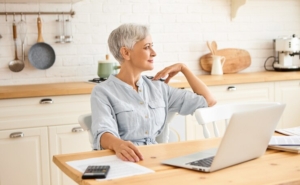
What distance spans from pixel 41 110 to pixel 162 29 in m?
1.43

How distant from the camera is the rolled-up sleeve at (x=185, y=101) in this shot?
2508 millimetres

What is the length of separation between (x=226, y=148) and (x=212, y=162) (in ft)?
0.20

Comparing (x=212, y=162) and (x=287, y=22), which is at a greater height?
(x=287, y=22)

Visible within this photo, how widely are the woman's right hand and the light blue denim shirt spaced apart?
12.7 inches

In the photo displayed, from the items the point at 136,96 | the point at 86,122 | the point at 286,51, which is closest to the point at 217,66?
the point at 286,51

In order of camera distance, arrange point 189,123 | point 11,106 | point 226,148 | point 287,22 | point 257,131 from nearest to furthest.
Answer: point 226,148 < point 257,131 < point 11,106 < point 189,123 < point 287,22

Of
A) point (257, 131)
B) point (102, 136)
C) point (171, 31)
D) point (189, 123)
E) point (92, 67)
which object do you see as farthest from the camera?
point (171, 31)

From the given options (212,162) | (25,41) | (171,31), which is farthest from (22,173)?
(212,162)

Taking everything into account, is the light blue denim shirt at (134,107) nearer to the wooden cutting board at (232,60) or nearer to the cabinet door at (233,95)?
the cabinet door at (233,95)

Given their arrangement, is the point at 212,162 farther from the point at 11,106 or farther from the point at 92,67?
the point at 92,67

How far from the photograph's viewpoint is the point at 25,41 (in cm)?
378

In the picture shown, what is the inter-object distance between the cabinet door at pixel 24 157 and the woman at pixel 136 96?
1100 millimetres

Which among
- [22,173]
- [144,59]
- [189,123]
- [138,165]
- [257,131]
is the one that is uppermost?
[144,59]

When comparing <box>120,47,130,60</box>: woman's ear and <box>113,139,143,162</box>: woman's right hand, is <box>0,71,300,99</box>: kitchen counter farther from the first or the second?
<box>113,139,143,162</box>: woman's right hand
